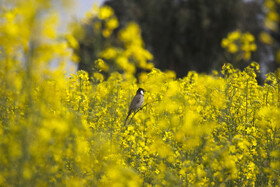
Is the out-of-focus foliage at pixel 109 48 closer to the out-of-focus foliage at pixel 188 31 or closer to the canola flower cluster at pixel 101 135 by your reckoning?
the canola flower cluster at pixel 101 135

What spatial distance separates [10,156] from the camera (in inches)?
106

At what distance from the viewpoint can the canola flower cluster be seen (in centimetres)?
262

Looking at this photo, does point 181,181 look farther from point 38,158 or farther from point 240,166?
point 38,158

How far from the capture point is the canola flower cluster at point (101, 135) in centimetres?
262

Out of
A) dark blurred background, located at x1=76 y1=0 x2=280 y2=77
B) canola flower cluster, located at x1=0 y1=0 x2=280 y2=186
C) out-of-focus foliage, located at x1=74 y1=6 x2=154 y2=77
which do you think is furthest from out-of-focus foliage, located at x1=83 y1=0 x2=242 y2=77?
out-of-focus foliage, located at x1=74 y1=6 x2=154 y2=77

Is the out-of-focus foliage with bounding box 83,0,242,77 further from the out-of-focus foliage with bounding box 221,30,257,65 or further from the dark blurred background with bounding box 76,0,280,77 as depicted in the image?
the out-of-focus foliage with bounding box 221,30,257,65

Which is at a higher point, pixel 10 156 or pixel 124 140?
pixel 124 140

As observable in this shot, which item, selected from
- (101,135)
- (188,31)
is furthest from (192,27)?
(101,135)

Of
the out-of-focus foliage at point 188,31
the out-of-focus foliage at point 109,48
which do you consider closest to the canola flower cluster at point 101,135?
the out-of-focus foliage at point 109,48

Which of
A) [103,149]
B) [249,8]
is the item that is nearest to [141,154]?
[103,149]

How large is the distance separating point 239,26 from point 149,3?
6806 mm

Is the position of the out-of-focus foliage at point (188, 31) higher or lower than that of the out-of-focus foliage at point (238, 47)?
higher

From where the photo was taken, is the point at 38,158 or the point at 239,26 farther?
the point at 239,26

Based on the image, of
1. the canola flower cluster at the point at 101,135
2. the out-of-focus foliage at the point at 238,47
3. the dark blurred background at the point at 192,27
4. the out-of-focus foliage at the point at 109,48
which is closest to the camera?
the canola flower cluster at the point at 101,135
